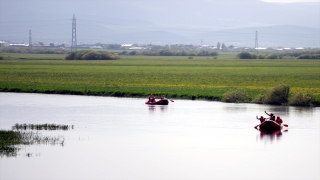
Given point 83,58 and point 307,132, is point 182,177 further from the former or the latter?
point 83,58

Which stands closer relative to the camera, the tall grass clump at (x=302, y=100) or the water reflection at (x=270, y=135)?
the water reflection at (x=270, y=135)

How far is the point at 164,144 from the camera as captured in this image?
27.3m

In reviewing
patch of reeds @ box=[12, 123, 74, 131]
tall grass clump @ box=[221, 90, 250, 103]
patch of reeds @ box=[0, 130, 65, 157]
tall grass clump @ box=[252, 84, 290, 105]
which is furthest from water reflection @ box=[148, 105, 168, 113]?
patch of reeds @ box=[0, 130, 65, 157]

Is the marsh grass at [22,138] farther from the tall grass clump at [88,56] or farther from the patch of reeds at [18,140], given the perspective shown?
the tall grass clump at [88,56]

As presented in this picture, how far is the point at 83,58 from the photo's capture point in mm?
116750

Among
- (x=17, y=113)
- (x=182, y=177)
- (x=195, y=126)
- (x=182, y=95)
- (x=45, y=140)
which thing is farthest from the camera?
(x=182, y=95)

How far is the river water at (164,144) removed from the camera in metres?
22.4

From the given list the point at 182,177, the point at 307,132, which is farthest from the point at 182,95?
the point at 182,177

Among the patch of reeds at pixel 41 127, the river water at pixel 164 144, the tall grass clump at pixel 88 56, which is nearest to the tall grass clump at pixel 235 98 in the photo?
the river water at pixel 164 144

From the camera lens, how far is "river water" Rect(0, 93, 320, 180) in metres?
22.4

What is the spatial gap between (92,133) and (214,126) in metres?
6.29

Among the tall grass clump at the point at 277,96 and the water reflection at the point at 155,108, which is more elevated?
the tall grass clump at the point at 277,96

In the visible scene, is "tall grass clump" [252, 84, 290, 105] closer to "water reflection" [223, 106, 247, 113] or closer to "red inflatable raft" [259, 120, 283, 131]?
"water reflection" [223, 106, 247, 113]

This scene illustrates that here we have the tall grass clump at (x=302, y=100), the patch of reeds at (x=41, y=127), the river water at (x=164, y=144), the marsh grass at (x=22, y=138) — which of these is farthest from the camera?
the tall grass clump at (x=302, y=100)
